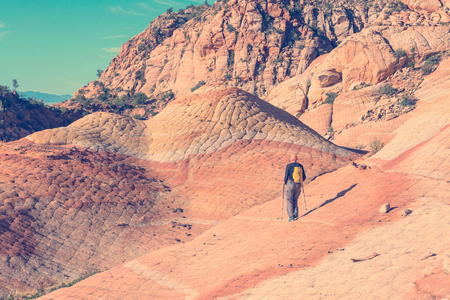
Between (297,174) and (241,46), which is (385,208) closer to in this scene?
(297,174)

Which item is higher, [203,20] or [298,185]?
[203,20]

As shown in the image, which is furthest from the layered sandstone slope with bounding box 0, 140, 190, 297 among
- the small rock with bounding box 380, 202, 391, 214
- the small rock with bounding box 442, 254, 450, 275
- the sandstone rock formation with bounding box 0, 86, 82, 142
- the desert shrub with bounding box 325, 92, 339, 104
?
the sandstone rock formation with bounding box 0, 86, 82, 142

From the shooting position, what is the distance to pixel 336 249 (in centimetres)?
751

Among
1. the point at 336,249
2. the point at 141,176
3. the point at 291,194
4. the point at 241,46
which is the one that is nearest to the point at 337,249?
the point at 336,249

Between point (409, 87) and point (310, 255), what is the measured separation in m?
30.2

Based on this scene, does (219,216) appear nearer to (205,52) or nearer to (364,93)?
(364,93)

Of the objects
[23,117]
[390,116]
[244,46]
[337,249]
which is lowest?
[337,249]

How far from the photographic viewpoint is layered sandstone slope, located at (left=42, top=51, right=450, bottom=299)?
19.4ft

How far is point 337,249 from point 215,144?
1095 cm

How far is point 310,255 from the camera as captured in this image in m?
7.51

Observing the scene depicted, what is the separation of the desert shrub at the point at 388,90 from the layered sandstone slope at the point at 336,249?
22.5 metres

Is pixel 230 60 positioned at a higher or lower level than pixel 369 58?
higher

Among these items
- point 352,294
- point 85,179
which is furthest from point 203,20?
point 352,294

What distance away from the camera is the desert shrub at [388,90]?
3384 cm
